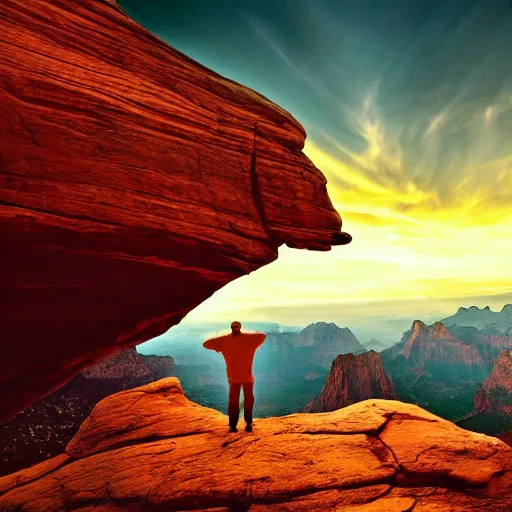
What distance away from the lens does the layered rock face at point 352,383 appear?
60719 millimetres

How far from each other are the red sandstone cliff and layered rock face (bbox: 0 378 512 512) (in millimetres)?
138991

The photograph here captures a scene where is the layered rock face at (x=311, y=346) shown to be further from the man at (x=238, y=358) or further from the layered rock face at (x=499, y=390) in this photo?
the man at (x=238, y=358)

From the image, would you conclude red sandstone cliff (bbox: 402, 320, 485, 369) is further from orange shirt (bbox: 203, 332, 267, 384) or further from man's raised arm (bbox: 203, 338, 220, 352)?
man's raised arm (bbox: 203, 338, 220, 352)

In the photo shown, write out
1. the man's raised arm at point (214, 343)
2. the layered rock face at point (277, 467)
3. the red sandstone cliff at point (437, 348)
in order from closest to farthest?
1. the layered rock face at point (277, 467)
2. the man's raised arm at point (214, 343)
3. the red sandstone cliff at point (437, 348)

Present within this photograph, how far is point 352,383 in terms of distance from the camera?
207 feet

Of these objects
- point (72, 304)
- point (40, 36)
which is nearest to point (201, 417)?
point (72, 304)

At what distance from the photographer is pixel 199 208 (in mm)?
7586

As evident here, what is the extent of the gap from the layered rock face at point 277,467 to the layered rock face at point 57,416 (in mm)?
12652

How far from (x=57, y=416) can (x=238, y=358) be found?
31.3 meters

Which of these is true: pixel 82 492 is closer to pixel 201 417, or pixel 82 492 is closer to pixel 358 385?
pixel 201 417

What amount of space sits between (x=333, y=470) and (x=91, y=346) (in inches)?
305

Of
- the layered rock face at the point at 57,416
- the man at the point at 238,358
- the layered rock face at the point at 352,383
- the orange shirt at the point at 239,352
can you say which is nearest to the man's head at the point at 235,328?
the man at the point at 238,358

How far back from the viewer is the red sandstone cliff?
414 ft

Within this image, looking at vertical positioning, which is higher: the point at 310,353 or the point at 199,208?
the point at 199,208
